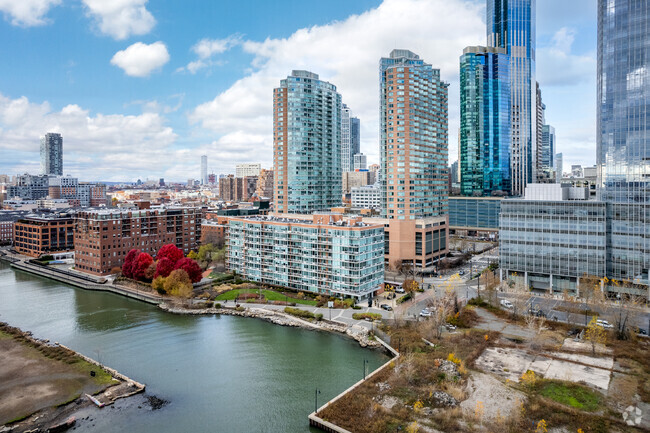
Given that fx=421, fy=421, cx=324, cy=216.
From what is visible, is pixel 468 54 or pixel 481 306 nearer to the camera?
pixel 481 306

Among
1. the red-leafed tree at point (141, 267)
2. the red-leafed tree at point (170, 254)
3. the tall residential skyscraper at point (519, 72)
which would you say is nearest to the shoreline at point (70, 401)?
the red-leafed tree at point (141, 267)

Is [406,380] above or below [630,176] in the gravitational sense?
below

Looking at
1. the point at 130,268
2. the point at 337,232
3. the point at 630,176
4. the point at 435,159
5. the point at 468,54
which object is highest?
the point at 468,54

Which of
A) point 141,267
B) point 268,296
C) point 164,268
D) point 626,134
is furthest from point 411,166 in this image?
point 141,267

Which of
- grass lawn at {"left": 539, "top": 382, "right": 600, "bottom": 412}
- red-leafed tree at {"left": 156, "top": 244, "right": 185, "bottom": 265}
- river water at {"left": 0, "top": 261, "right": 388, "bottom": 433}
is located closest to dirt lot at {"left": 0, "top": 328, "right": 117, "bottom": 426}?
river water at {"left": 0, "top": 261, "right": 388, "bottom": 433}

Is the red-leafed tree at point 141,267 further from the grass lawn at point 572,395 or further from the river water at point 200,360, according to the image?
the grass lawn at point 572,395

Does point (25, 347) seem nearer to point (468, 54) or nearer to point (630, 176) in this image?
→ point (630, 176)

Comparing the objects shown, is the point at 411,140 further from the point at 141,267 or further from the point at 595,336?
the point at 141,267

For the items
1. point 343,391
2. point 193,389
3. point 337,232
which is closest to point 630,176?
point 337,232
